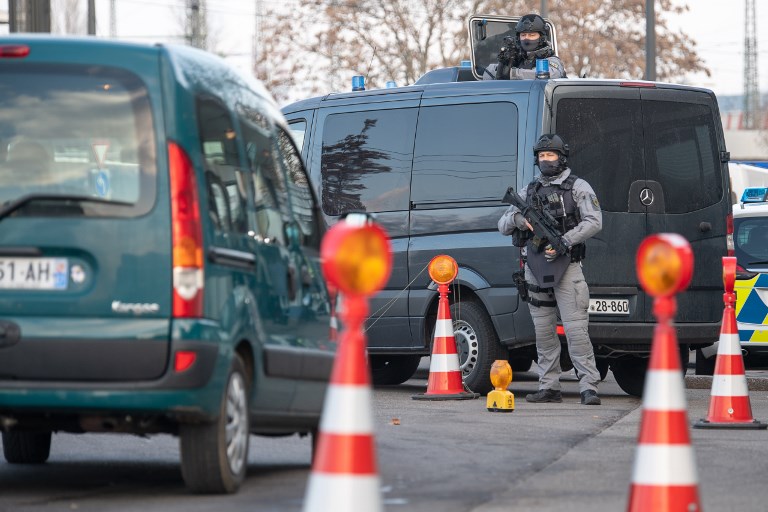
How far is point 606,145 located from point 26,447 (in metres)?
5.92

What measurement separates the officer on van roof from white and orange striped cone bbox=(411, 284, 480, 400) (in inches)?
96.5

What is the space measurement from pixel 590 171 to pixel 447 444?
Result: 4066 millimetres

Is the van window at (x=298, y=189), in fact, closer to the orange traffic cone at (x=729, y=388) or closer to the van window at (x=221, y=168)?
the van window at (x=221, y=168)

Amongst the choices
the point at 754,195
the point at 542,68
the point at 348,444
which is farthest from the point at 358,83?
the point at 348,444

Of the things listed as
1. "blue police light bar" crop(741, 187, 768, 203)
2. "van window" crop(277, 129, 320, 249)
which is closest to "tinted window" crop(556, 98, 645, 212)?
"blue police light bar" crop(741, 187, 768, 203)

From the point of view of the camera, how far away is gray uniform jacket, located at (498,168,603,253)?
12.0 m

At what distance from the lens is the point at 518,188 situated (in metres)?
12.7

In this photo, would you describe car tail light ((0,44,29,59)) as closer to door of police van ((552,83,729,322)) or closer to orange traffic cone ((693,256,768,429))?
orange traffic cone ((693,256,768,429))

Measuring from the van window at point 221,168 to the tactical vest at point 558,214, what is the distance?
5238 millimetres

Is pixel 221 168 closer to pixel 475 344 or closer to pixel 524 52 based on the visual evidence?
pixel 475 344

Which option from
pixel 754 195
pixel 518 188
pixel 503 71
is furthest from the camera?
pixel 754 195

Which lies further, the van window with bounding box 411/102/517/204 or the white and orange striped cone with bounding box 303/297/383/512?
the van window with bounding box 411/102/517/204

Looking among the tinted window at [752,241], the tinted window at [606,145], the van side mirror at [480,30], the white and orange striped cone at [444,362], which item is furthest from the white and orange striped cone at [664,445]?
the van side mirror at [480,30]

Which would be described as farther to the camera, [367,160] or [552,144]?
[367,160]
